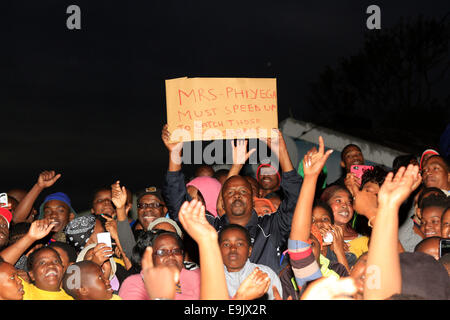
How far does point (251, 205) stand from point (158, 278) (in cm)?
226

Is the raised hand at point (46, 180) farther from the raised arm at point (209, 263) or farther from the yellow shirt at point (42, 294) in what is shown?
the raised arm at point (209, 263)

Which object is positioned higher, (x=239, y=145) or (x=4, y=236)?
(x=239, y=145)

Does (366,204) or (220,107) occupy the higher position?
(220,107)

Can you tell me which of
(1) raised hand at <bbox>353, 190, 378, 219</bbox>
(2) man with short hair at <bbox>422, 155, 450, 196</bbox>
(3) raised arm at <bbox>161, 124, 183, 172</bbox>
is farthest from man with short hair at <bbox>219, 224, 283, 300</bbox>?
(2) man with short hair at <bbox>422, 155, 450, 196</bbox>

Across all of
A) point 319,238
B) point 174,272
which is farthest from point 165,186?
point 174,272

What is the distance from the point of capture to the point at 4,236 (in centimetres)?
422

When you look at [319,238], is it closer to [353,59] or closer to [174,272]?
[174,272]

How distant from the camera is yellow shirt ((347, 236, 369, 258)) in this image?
428 cm

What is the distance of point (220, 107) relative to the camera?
3773 millimetres

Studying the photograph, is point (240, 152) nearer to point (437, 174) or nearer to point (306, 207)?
point (306, 207)

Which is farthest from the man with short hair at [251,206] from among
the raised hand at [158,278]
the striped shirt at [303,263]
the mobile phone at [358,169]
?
the raised hand at [158,278]

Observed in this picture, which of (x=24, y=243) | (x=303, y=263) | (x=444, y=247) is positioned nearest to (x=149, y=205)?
(x=24, y=243)
